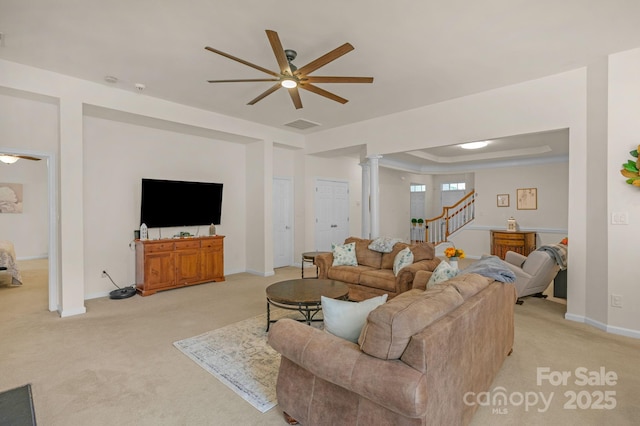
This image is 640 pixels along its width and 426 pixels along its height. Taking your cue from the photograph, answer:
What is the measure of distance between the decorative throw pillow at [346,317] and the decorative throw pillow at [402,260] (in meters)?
2.32

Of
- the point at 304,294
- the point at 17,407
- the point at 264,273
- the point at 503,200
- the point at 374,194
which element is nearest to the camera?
the point at 17,407

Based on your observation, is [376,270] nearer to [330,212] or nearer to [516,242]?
[330,212]

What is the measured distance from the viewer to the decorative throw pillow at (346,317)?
6.21ft

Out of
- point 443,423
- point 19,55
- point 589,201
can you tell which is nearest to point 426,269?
point 589,201

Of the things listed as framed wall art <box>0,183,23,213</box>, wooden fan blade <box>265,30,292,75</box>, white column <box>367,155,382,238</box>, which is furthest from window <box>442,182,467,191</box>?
framed wall art <box>0,183,23,213</box>

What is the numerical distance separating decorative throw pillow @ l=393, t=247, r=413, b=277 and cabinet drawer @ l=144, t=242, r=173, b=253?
11.7 feet

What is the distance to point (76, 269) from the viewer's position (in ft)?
13.5

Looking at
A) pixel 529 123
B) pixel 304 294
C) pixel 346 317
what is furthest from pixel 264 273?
pixel 529 123

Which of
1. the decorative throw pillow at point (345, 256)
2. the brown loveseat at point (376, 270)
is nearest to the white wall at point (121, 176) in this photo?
the decorative throw pillow at point (345, 256)

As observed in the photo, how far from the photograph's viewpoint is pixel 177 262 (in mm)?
5344

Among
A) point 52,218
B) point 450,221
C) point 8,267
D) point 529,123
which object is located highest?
point 529,123

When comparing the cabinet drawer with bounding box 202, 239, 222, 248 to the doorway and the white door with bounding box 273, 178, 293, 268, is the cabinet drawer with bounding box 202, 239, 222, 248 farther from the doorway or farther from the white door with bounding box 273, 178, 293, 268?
the doorway

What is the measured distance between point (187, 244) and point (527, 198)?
7.84 metres

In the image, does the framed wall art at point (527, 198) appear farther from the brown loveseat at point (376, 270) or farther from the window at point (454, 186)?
the brown loveseat at point (376, 270)
